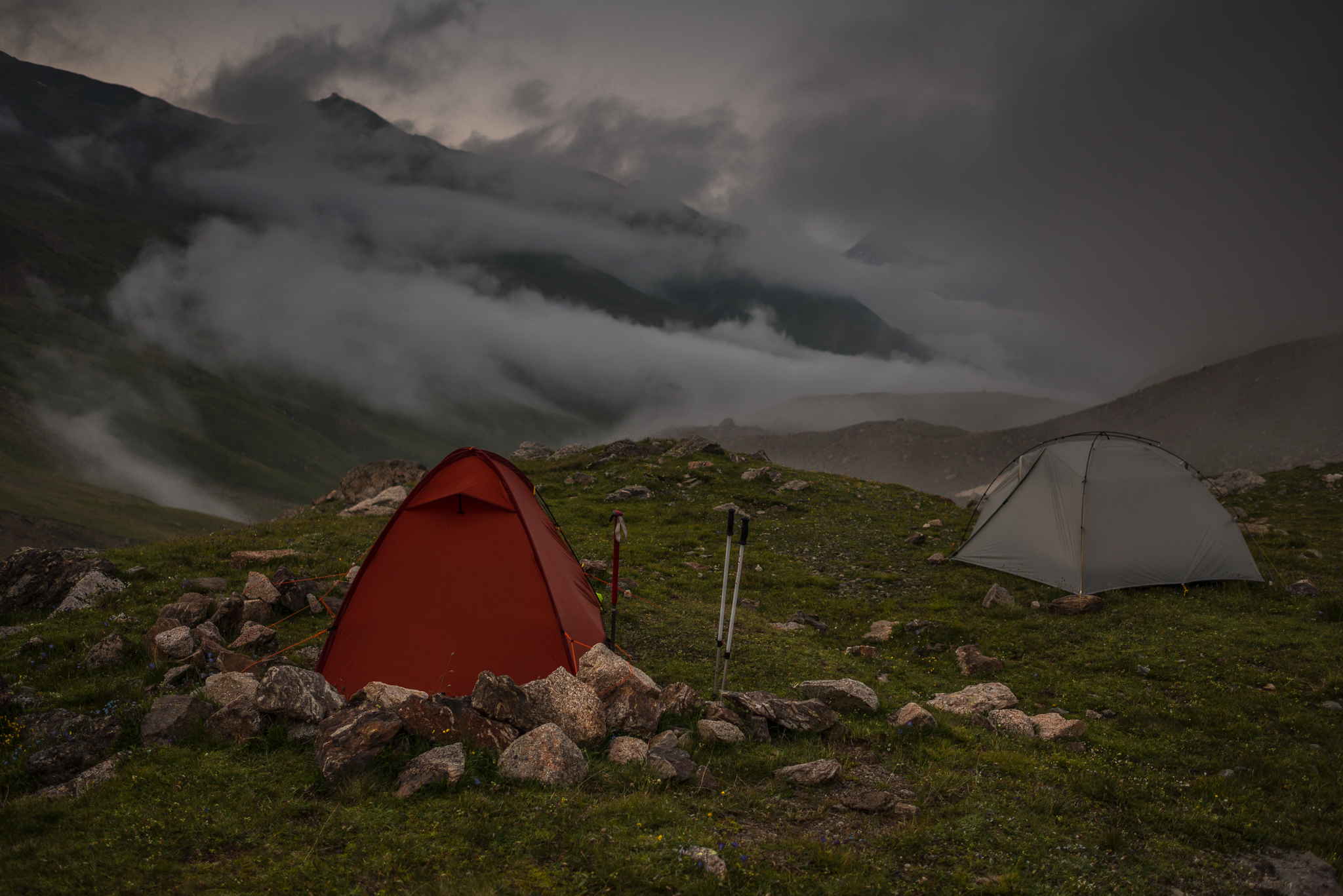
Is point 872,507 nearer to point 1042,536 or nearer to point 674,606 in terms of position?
point 1042,536

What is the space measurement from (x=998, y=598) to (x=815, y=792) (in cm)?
1274

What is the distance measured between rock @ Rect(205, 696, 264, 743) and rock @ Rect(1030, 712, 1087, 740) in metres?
11.9

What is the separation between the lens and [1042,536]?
20.9 metres

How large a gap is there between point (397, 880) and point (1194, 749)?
1215 cm

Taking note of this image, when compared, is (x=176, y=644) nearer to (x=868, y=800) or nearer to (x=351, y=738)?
(x=351, y=738)

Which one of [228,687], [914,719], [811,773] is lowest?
[811,773]

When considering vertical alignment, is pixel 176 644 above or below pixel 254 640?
above

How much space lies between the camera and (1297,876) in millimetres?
7629

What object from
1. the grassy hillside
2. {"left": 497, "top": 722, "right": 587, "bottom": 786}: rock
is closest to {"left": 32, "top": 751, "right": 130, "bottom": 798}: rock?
the grassy hillside

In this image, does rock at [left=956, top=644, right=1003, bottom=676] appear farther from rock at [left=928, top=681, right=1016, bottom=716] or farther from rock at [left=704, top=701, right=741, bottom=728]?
rock at [left=704, top=701, right=741, bottom=728]

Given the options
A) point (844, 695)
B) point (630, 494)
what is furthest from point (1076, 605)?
point (630, 494)

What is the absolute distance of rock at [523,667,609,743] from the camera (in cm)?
923

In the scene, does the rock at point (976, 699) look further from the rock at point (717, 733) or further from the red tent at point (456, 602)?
the red tent at point (456, 602)

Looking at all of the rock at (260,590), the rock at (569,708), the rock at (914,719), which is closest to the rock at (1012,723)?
the rock at (914,719)
